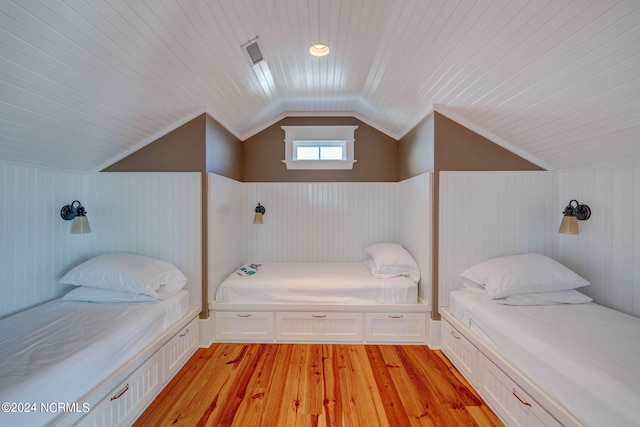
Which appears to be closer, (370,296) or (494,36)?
(494,36)

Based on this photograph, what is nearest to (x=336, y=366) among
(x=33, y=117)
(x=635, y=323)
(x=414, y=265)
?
(x=414, y=265)

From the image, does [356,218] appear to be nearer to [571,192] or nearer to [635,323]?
[571,192]

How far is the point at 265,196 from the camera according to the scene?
341cm

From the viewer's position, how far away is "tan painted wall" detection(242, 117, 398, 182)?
11.2 feet

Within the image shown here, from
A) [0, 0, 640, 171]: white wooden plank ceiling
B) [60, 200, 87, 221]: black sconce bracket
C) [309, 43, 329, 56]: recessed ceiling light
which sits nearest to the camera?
[0, 0, 640, 171]: white wooden plank ceiling

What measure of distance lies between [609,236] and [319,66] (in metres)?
2.70

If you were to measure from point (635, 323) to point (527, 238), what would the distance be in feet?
2.94

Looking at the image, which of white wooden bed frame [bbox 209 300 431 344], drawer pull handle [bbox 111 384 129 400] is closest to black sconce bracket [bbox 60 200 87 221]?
white wooden bed frame [bbox 209 300 431 344]

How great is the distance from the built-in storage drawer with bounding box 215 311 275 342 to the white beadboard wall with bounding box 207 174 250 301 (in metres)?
0.23

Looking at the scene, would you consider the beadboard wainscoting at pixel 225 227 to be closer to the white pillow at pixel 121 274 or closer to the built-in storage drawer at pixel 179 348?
the built-in storage drawer at pixel 179 348

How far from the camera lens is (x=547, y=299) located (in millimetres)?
1924

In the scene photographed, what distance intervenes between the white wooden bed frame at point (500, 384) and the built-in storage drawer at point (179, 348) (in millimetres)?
2270

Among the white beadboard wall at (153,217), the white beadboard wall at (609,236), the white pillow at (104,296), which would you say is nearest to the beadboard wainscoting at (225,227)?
the white beadboard wall at (153,217)

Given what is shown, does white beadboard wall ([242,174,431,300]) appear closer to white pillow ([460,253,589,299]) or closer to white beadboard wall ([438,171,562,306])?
white beadboard wall ([438,171,562,306])
